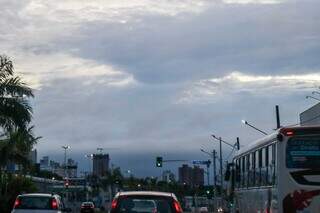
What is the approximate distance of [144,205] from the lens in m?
14.9

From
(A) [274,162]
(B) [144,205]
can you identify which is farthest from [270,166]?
(B) [144,205]

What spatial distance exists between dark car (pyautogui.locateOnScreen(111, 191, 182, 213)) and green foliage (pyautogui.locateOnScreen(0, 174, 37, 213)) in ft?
97.3

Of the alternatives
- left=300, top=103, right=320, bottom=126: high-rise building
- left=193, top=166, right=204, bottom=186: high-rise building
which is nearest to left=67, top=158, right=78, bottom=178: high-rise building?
left=193, top=166, right=204, bottom=186: high-rise building

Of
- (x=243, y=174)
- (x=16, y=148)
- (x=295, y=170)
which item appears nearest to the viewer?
(x=295, y=170)

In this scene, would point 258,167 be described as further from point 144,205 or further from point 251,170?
point 144,205

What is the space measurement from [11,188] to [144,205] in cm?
3671

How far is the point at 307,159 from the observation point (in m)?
16.1

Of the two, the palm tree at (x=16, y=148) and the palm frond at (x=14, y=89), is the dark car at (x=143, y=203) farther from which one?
the palm tree at (x=16, y=148)

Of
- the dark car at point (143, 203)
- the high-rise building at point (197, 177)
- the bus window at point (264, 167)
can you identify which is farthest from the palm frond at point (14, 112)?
the high-rise building at point (197, 177)

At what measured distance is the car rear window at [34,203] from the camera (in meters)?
25.1

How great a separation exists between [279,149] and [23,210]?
11.5 metres

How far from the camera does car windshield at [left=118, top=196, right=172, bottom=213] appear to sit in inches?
588

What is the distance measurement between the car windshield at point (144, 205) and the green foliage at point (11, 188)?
2969cm

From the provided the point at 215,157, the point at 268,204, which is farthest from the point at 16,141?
the point at 215,157
